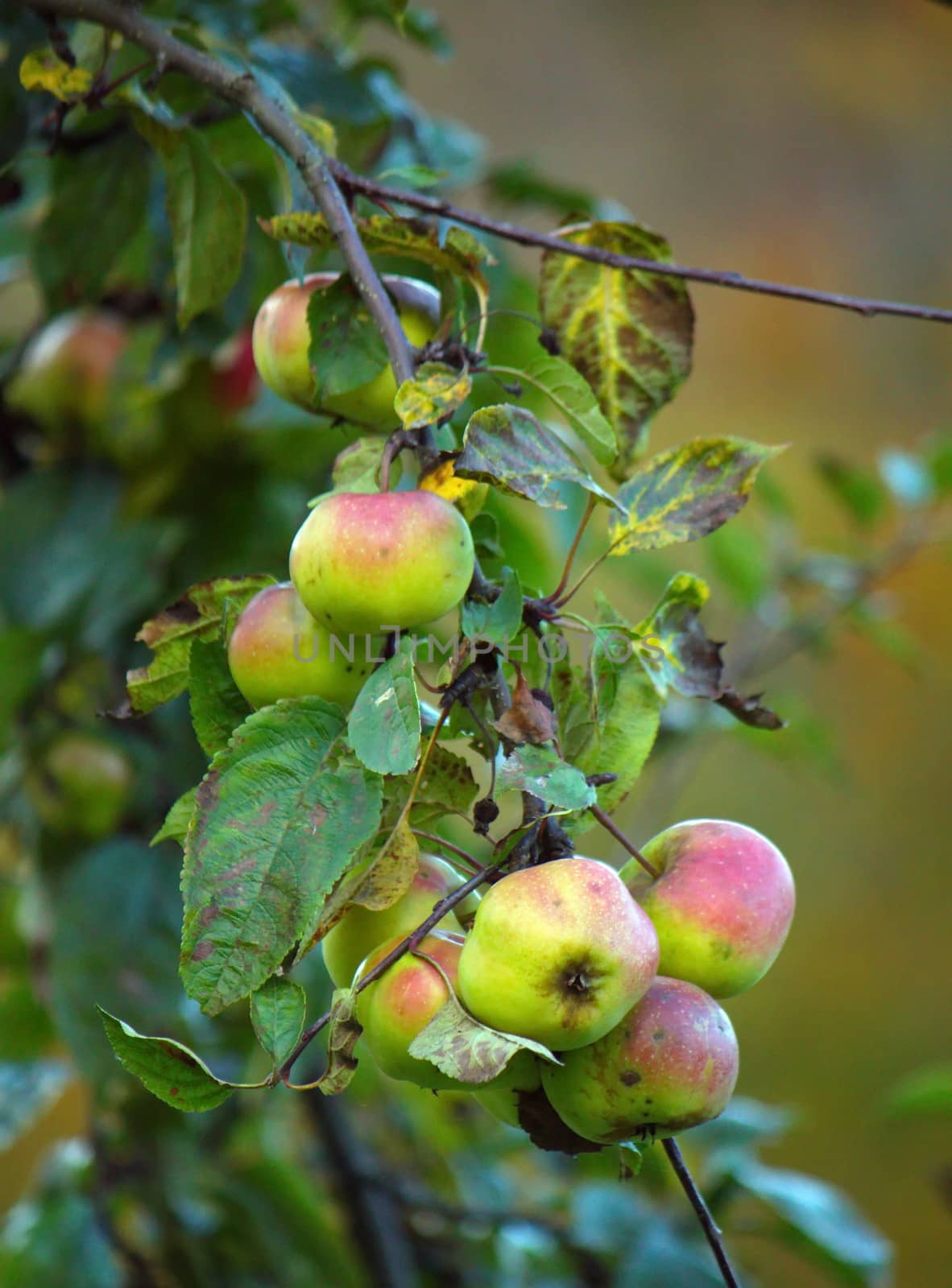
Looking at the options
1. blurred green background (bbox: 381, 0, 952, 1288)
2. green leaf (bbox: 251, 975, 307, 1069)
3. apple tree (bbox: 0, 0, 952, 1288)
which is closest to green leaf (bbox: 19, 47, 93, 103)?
apple tree (bbox: 0, 0, 952, 1288)

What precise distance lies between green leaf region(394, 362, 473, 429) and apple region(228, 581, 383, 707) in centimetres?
6

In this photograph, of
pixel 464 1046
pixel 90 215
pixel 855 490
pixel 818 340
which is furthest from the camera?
pixel 818 340

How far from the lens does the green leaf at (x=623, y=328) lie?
41cm

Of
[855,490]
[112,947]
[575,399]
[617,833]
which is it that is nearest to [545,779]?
[617,833]

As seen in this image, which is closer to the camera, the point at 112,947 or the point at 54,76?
the point at 54,76

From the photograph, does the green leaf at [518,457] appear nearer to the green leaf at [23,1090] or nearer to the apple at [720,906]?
the apple at [720,906]

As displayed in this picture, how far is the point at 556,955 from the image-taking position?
260mm

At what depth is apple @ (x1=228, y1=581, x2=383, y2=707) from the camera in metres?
0.32

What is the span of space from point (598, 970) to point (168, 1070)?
10 cm

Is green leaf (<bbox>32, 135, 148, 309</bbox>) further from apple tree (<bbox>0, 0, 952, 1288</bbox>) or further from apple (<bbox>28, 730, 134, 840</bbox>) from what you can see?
apple (<bbox>28, 730, 134, 840</bbox>)

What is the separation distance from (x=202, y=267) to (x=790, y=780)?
5.74 feet

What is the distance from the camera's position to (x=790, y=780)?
6.67 feet

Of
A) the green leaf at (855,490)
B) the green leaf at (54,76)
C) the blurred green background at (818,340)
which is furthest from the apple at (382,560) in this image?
the blurred green background at (818,340)

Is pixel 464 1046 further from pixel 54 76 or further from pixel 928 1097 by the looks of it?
pixel 928 1097
